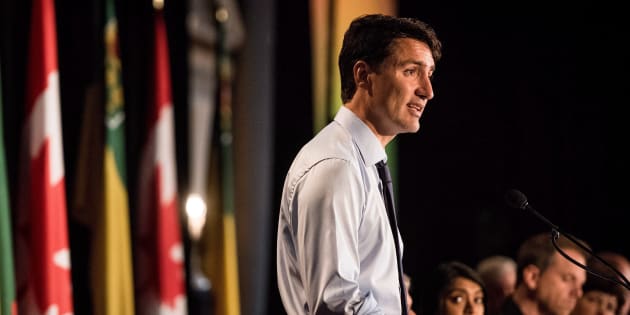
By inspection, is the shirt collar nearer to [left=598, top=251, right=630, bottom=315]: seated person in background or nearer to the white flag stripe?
the white flag stripe

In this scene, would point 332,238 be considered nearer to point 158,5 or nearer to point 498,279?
point 158,5

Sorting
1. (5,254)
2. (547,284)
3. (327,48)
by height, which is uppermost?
(327,48)

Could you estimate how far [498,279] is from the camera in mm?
3721

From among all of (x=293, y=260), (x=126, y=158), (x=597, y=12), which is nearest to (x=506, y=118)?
(x=597, y=12)

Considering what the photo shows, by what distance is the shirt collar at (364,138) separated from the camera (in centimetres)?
186

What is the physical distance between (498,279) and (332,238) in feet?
7.37

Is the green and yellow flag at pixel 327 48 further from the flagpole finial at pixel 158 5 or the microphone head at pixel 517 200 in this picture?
the microphone head at pixel 517 200

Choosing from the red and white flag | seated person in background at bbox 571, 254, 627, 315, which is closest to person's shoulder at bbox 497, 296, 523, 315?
seated person in background at bbox 571, 254, 627, 315

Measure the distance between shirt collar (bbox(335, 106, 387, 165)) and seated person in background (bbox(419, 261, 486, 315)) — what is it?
1081 mm

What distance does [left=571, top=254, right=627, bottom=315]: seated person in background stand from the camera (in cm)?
360

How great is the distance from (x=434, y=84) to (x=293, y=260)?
2721mm

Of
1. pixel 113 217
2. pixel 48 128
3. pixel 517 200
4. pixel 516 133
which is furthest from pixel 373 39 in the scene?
pixel 516 133

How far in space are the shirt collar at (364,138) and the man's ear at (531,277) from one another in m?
1.71

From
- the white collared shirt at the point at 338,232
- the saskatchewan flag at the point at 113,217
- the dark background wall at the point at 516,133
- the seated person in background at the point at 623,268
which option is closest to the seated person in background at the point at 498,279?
the seated person in background at the point at 623,268
